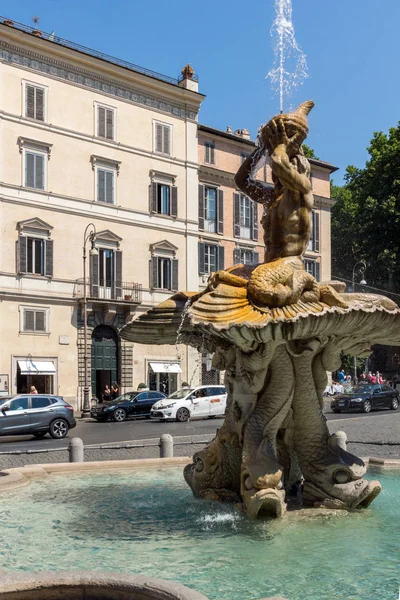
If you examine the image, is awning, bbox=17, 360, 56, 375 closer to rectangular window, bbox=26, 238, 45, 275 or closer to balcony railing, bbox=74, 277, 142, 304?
balcony railing, bbox=74, 277, 142, 304

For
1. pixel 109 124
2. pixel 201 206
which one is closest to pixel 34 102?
pixel 109 124

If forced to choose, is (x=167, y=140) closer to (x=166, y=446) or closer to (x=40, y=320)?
(x=40, y=320)

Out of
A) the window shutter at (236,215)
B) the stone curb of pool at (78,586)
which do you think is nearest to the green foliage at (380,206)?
the window shutter at (236,215)

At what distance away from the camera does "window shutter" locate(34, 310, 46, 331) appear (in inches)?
1305

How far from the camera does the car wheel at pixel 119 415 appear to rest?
29078mm

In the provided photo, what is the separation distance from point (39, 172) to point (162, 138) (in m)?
7.66

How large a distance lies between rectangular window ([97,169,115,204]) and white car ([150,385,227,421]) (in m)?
11.6

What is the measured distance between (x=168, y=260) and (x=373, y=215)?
13625mm

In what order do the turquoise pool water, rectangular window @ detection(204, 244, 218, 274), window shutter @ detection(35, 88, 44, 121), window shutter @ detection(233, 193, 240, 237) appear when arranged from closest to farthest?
the turquoise pool water, window shutter @ detection(35, 88, 44, 121), rectangular window @ detection(204, 244, 218, 274), window shutter @ detection(233, 193, 240, 237)

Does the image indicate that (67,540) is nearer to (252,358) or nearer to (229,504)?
(229,504)

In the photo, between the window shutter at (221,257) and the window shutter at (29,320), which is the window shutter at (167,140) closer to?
the window shutter at (221,257)

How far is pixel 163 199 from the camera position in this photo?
1529 inches

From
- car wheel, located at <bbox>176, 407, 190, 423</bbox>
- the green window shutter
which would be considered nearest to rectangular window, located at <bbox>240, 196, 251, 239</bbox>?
the green window shutter

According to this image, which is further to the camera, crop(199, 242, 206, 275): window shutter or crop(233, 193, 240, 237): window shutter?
crop(233, 193, 240, 237): window shutter
